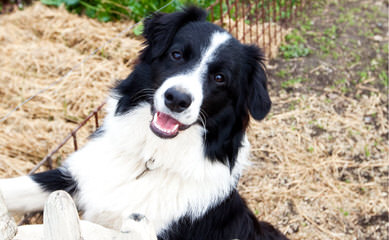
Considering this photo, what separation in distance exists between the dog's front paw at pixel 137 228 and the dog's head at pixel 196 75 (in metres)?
0.79

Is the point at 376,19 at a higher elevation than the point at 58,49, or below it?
below

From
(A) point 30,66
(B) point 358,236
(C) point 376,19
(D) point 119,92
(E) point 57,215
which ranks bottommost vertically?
(B) point 358,236

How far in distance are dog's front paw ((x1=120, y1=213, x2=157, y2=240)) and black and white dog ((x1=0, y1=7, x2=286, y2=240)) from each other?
85cm

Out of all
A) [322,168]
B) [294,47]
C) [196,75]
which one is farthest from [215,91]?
[294,47]

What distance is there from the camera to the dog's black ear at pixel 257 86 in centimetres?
221

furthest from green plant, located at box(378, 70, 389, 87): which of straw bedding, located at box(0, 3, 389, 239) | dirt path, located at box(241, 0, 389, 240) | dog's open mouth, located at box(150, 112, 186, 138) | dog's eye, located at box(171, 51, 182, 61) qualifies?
dog's open mouth, located at box(150, 112, 186, 138)

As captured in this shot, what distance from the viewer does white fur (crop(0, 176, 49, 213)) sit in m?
2.19

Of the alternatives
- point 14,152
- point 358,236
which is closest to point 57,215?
point 14,152

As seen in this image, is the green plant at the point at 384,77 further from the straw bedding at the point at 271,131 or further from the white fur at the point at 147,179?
the white fur at the point at 147,179

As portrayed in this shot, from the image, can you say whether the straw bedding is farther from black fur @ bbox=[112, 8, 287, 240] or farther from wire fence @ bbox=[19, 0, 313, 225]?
black fur @ bbox=[112, 8, 287, 240]

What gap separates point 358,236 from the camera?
310cm

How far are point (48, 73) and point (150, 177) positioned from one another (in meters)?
2.46

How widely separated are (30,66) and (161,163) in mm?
2646

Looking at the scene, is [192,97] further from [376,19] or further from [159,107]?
[376,19]
